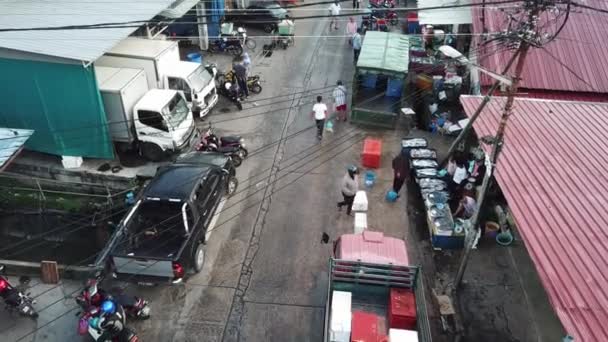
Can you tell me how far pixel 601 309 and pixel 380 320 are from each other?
354cm

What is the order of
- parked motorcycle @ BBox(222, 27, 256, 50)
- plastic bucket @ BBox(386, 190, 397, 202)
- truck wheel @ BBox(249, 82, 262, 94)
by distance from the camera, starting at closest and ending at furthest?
plastic bucket @ BBox(386, 190, 397, 202)
truck wheel @ BBox(249, 82, 262, 94)
parked motorcycle @ BBox(222, 27, 256, 50)

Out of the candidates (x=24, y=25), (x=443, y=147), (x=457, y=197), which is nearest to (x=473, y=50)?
(x=443, y=147)

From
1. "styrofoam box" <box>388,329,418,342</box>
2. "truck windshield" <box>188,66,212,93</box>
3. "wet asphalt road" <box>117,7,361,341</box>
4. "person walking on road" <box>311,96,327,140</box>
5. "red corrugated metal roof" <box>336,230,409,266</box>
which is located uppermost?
"truck windshield" <box>188,66,212,93</box>

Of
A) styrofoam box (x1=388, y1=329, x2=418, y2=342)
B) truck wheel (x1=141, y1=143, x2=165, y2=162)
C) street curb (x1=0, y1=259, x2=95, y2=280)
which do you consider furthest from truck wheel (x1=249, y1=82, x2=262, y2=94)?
styrofoam box (x1=388, y1=329, x2=418, y2=342)

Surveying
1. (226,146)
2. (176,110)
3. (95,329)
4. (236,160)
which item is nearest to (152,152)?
(176,110)

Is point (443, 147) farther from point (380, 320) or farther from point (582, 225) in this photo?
point (380, 320)

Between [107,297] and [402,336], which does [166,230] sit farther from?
[402,336]

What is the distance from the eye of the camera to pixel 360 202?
12789 millimetres

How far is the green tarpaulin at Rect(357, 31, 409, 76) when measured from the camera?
16516mm

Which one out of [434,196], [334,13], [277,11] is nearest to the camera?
[434,196]

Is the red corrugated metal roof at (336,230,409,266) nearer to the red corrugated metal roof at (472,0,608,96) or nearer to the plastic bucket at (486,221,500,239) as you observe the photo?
the plastic bucket at (486,221,500,239)

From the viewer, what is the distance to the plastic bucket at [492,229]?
12023mm

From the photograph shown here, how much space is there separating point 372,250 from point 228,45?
1629 cm

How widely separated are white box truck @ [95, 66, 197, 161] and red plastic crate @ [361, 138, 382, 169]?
5.66m
